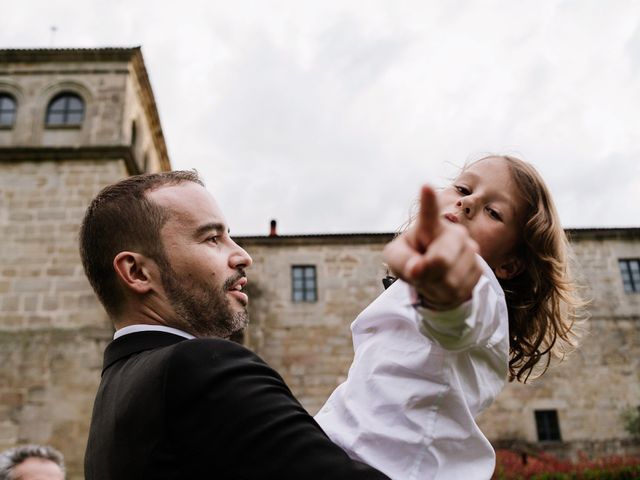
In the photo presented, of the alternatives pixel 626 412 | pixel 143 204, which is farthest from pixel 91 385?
pixel 626 412

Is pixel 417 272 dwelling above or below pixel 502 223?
below

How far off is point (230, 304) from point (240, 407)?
20.4 inches

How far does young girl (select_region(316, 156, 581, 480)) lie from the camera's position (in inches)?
37.1

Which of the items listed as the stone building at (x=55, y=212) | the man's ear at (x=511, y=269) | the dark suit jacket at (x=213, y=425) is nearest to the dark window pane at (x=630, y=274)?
the stone building at (x=55, y=212)

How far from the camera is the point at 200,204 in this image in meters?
1.83

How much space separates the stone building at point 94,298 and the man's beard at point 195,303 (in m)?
10.8

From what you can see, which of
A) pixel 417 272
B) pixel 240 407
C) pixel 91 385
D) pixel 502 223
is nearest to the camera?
pixel 417 272

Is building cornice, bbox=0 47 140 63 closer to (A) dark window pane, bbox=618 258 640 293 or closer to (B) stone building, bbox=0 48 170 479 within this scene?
(B) stone building, bbox=0 48 170 479

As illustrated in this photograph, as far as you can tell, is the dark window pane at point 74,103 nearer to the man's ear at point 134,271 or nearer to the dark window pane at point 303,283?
the dark window pane at point 303,283

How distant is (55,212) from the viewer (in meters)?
12.9

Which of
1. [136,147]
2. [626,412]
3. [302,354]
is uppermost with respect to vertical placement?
[136,147]

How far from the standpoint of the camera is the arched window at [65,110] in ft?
46.3

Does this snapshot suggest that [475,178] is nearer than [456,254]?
No

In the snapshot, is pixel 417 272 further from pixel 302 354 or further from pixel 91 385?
pixel 302 354
